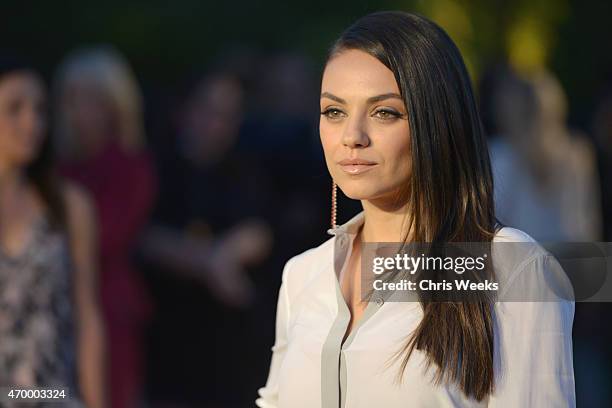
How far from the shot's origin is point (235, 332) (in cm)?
615

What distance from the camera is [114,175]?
596cm

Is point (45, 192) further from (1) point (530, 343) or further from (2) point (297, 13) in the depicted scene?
(2) point (297, 13)

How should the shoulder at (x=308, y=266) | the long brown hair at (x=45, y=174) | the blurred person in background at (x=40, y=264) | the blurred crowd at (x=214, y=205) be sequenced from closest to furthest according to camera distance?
the shoulder at (x=308, y=266), the blurred person in background at (x=40, y=264), the long brown hair at (x=45, y=174), the blurred crowd at (x=214, y=205)

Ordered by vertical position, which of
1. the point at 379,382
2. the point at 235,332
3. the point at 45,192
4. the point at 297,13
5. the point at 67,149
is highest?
the point at 297,13

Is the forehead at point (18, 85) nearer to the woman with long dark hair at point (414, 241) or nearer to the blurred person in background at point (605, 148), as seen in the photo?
the woman with long dark hair at point (414, 241)

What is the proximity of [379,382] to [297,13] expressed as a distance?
17.3 feet

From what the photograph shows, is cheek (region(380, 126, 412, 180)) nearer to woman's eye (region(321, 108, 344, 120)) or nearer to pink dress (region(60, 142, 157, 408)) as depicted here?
woman's eye (region(321, 108, 344, 120))

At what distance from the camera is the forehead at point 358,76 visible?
2.71 m

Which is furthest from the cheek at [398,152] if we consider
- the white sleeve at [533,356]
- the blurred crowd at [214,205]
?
the blurred crowd at [214,205]

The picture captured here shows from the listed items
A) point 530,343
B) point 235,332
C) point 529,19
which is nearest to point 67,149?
point 235,332

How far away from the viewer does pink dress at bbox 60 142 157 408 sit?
5.75 m

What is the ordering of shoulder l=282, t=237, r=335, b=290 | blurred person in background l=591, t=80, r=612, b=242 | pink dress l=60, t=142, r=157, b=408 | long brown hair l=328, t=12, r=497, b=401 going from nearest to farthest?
long brown hair l=328, t=12, r=497, b=401, shoulder l=282, t=237, r=335, b=290, pink dress l=60, t=142, r=157, b=408, blurred person in background l=591, t=80, r=612, b=242

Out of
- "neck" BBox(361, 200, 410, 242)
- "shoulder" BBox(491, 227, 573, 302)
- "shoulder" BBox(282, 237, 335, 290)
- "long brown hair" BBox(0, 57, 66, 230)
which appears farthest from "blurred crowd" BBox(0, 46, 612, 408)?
"shoulder" BBox(491, 227, 573, 302)

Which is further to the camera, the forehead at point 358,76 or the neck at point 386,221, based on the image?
the neck at point 386,221
